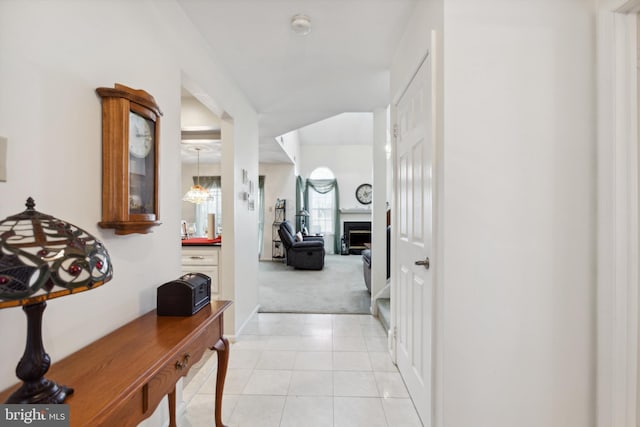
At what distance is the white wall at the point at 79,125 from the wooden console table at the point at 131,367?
0.32 ft

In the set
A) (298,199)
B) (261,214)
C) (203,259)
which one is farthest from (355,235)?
(203,259)

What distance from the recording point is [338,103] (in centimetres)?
363

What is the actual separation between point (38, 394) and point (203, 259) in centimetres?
265

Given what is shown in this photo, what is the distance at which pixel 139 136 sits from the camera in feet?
4.44

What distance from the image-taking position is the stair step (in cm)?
314

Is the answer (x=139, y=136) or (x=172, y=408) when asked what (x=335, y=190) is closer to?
(x=172, y=408)

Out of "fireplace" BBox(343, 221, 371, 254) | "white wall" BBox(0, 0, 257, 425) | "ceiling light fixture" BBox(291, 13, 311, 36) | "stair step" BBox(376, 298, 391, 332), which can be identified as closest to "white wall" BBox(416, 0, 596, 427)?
"ceiling light fixture" BBox(291, 13, 311, 36)

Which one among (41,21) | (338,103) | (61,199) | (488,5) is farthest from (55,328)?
(338,103)

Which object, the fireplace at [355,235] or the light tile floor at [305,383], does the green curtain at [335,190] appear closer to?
the fireplace at [355,235]

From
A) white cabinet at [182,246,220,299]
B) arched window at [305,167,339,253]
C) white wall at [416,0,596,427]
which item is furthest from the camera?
arched window at [305,167,339,253]

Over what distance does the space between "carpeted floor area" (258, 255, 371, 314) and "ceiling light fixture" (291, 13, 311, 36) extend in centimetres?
305

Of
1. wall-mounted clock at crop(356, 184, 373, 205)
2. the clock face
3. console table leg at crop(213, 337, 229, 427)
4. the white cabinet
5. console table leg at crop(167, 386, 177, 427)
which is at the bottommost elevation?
console table leg at crop(167, 386, 177, 427)

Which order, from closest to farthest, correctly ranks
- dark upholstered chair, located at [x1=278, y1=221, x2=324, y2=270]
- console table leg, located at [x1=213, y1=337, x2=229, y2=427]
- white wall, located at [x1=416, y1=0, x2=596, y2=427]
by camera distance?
white wall, located at [x1=416, y1=0, x2=596, y2=427] → console table leg, located at [x1=213, y1=337, x2=229, y2=427] → dark upholstered chair, located at [x1=278, y1=221, x2=324, y2=270]

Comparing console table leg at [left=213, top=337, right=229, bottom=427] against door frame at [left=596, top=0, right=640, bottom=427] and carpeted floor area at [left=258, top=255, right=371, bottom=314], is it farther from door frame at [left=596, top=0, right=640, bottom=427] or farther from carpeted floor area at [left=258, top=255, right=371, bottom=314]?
carpeted floor area at [left=258, top=255, right=371, bottom=314]
